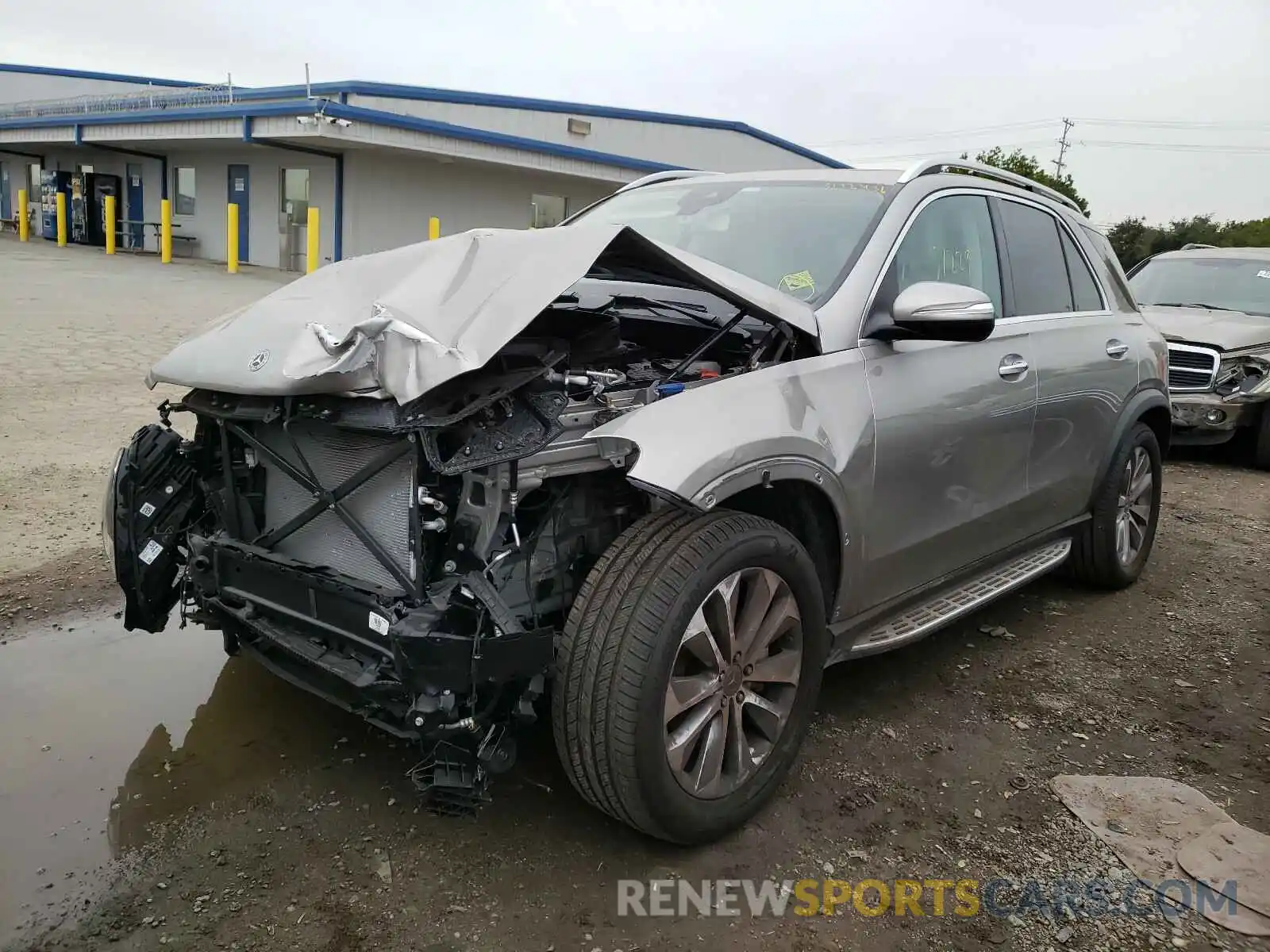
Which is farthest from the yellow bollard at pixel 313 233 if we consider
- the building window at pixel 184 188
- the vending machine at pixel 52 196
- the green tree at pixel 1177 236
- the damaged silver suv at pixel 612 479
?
the green tree at pixel 1177 236

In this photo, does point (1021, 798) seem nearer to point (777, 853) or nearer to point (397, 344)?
point (777, 853)

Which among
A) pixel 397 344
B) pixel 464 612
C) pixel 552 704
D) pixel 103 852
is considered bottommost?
pixel 103 852

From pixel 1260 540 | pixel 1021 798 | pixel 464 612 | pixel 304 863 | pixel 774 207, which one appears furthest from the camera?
pixel 1260 540

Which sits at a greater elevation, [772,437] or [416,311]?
[416,311]

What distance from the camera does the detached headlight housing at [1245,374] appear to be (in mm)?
8406

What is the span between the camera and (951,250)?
3.72 metres

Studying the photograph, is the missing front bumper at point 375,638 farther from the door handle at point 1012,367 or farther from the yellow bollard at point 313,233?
the yellow bollard at point 313,233

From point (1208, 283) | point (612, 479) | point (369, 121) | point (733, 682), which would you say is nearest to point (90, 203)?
point (369, 121)

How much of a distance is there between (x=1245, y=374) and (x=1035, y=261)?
5.51 meters

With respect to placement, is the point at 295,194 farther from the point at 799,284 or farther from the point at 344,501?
the point at 344,501

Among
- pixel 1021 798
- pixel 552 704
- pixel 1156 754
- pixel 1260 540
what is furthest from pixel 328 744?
pixel 1260 540

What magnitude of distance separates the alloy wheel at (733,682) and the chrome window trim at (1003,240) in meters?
0.97

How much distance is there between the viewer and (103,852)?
101 inches

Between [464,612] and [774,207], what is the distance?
2.15 m
